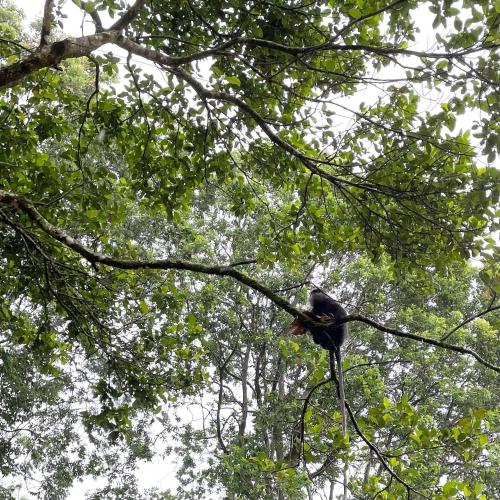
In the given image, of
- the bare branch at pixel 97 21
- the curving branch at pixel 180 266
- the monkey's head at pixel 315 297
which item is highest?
the monkey's head at pixel 315 297

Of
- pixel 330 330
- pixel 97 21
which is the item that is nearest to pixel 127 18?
pixel 97 21

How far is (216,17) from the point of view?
135 inches

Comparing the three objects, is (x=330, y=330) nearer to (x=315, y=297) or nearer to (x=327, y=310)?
(x=327, y=310)

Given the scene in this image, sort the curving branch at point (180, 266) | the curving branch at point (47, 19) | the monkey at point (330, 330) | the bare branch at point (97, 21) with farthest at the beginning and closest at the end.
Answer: the bare branch at point (97, 21) → the monkey at point (330, 330) → the curving branch at point (47, 19) → the curving branch at point (180, 266)

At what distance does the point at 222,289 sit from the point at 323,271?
204cm

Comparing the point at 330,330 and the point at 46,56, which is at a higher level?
the point at 46,56

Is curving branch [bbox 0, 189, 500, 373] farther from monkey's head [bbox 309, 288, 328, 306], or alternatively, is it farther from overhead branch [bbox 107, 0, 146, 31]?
monkey's head [bbox 309, 288, 328, 306]

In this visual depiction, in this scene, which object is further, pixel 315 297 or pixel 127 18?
pixel 315 297

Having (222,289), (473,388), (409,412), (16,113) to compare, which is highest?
(222,289)

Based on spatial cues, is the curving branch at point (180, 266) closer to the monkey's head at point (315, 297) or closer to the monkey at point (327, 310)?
the monkey at point (327, 310)

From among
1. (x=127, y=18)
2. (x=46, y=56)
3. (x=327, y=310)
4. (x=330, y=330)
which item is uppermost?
(x=327, y=310)

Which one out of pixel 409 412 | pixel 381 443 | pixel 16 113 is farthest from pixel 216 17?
pixel 381 443

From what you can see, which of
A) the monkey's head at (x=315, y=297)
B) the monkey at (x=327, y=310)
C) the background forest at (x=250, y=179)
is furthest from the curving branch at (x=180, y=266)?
the monkey's head at (x=315, y=297)

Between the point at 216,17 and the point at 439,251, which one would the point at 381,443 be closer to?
the point at 439,251
